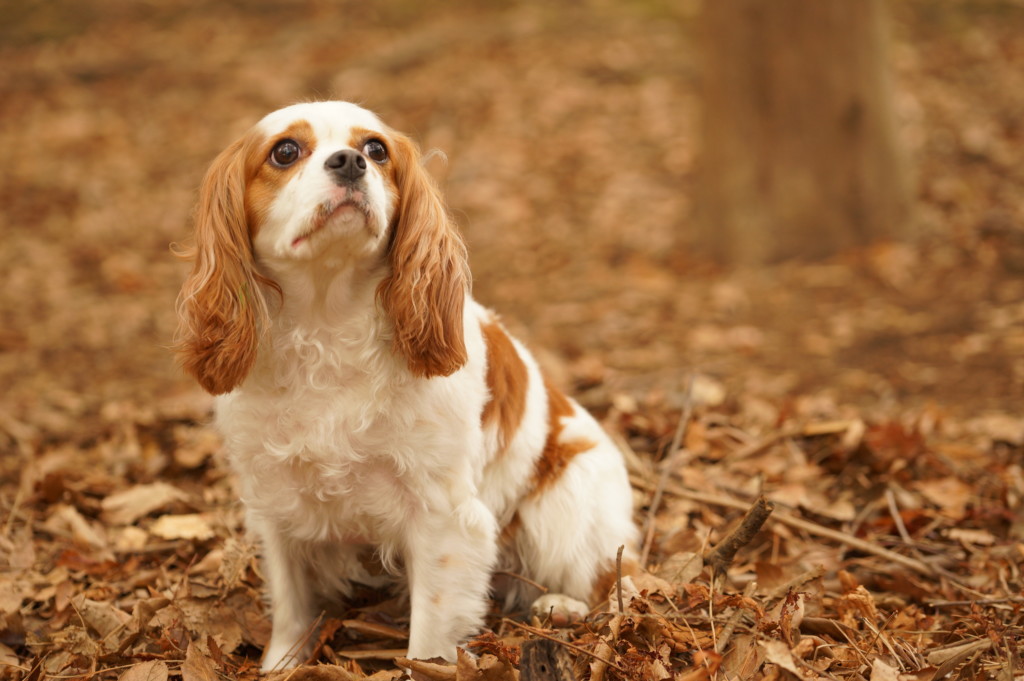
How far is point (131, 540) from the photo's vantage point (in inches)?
142

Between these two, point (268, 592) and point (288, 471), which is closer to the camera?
point (288, 471)

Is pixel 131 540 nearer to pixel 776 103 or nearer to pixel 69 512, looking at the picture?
pixel 69 512

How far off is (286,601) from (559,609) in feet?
2.94

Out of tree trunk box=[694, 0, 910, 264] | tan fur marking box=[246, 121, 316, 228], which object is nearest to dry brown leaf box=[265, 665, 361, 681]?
tan fur marking box=[246, 121, 316, 228]

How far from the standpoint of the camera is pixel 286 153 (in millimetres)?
2713

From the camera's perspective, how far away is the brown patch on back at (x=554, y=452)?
3.21 metres

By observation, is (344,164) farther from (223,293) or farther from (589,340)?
(589,340)

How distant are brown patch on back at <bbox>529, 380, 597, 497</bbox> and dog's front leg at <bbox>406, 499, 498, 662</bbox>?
32cm

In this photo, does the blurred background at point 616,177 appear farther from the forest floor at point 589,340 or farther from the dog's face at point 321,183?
the dog's face at point 321,183

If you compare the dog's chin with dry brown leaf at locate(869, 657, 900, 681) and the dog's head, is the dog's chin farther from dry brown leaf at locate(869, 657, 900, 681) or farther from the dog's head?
dry brown leaf at locate(869, 657, 900, 681)

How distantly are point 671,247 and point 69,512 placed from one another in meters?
5.70

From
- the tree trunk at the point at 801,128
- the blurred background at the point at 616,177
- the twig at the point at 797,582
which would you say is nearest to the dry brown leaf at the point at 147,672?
the twig at the point at 797,582

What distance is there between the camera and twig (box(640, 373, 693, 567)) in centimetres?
353

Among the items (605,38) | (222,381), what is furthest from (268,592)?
(605,38)
